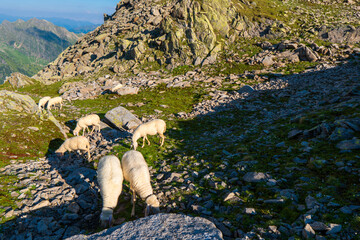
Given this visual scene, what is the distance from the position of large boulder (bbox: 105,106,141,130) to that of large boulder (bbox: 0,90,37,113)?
9.23 meters

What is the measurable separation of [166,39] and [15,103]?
1639 inches

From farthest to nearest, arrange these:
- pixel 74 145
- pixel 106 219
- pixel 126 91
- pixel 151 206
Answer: pixel 126 91, pixel 74 145, pixel 151 206, pixel 106 219

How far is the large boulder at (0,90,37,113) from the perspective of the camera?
64.6 ft

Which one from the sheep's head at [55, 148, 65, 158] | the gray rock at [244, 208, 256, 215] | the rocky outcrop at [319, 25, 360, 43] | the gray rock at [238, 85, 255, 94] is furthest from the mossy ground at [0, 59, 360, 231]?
the rocky outcrop at [319, 25, 360, 43]

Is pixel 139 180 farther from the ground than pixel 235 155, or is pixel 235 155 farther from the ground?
pixel 139 180

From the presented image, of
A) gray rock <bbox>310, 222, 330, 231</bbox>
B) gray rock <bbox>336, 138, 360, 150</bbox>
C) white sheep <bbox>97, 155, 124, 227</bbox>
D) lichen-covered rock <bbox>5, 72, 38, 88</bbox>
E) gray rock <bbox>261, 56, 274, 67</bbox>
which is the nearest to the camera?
gray rock <bbox>310, 222, 330, 231</bbox>

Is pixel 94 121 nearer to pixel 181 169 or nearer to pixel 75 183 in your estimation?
pixel 75 183

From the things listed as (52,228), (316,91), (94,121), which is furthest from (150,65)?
(52,228)

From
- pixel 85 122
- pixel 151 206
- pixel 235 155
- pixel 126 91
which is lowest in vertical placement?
pixel 235 155

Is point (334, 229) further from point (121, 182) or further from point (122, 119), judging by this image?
point (122, 119)

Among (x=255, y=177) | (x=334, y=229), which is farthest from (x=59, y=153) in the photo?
(x=334, y=229)

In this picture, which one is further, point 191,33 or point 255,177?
point 191,33

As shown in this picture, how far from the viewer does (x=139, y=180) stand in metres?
9.67

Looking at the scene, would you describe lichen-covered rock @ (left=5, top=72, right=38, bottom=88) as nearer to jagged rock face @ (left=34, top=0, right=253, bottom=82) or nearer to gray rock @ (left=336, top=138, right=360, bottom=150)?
jagged rock face @ (left=34, top=0, right=253, bottom=82)
